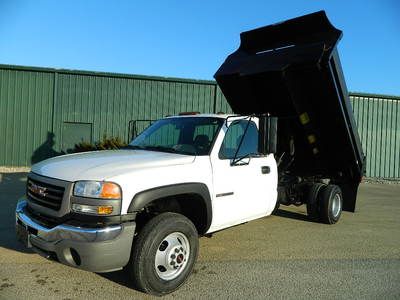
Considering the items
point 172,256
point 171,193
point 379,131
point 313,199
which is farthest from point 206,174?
point 379,131

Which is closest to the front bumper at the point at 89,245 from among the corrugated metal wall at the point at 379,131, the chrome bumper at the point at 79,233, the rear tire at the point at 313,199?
the chrome bumper at the point at 79,233

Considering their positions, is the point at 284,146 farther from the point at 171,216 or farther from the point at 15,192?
the point at 15,192

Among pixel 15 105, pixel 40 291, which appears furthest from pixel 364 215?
pixel 15 105

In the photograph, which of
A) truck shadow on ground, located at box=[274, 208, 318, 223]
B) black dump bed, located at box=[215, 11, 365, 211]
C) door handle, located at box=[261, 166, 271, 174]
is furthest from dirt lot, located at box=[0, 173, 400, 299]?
black dump bed, located at box=[215, 11, 365, 211]

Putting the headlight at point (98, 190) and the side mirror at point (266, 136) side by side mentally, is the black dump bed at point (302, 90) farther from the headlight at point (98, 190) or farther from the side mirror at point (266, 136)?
the headlight at point (98, 190)

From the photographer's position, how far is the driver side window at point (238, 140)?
519 cm

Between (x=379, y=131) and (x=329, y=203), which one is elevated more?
(x=379, y=131)

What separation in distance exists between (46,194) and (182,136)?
1.96 metres

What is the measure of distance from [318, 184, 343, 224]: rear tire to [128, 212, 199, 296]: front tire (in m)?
3.91

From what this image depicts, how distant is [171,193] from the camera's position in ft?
14.1

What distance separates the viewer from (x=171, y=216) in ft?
14.1

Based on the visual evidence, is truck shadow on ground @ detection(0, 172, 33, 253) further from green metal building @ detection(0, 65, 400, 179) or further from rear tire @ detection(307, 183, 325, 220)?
rear tire @ detection(307, 183, 325, 220)

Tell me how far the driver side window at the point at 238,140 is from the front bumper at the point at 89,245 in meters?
1.75

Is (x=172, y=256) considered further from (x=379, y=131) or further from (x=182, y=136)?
(x=379, y=131)
